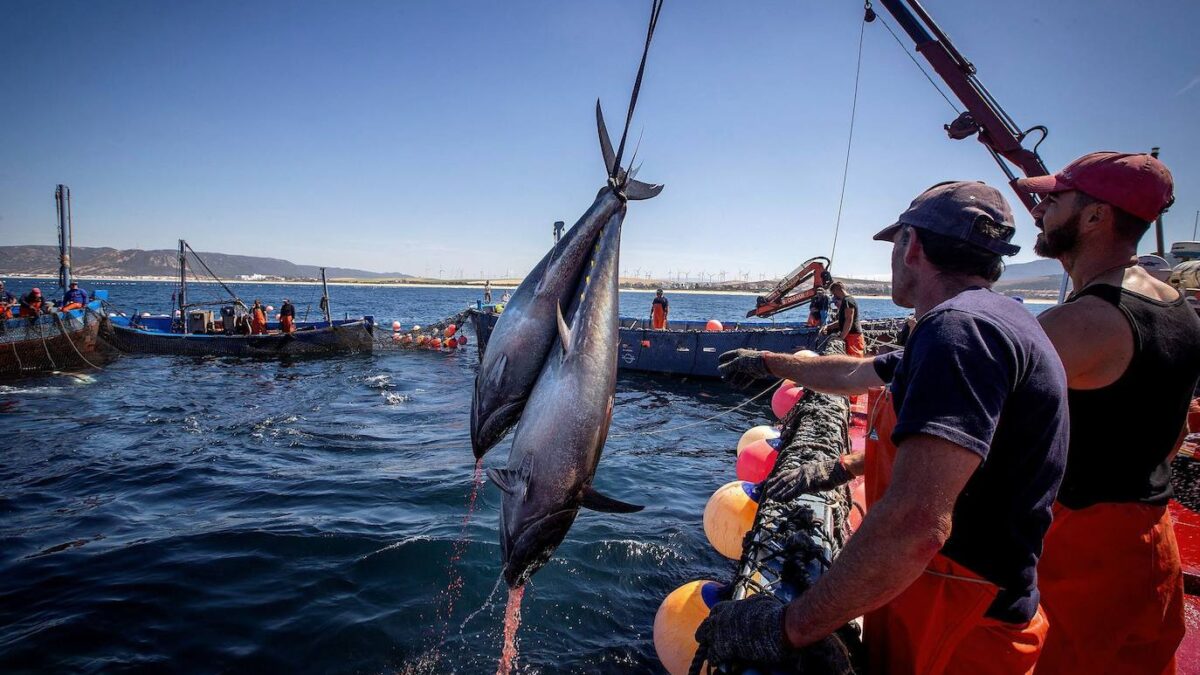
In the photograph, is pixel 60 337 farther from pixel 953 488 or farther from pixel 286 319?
pixel 953 488

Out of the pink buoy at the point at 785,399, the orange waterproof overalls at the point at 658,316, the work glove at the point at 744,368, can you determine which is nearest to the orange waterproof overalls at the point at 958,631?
the work glove at the point at 744,368

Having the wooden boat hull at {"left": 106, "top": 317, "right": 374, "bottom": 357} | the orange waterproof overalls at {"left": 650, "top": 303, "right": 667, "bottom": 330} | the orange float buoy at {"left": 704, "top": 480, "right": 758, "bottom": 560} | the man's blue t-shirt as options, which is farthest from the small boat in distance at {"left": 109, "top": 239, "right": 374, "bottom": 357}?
the man's blue t-shirt

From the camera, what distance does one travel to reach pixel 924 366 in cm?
160

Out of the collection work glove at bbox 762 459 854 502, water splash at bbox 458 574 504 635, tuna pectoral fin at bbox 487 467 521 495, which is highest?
tuna pectoral fin at bbox 487 467 521 495

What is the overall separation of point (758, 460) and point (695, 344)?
14214mm

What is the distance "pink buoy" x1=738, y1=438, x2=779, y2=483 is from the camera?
19.8 feet

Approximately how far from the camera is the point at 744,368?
3.45 m

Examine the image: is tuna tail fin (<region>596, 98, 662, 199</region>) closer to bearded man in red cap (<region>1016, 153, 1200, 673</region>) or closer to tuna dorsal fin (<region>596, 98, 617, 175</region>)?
tuna dorsal fin (<region>596, 98, 617, 175</region>)

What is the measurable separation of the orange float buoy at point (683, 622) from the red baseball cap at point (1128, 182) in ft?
9.21

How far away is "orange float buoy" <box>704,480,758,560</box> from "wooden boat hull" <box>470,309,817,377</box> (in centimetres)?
1366

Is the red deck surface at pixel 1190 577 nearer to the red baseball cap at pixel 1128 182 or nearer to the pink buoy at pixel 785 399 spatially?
the red baseball cap at pixel 1128 182

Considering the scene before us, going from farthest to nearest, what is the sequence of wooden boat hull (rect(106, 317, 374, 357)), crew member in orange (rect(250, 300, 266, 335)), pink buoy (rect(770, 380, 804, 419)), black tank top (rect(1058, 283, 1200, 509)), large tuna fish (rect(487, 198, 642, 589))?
crew member in orange (rect(250, 300, 266, 335)) → wooden boat hull (rect(106, 317, 374, 357)) → pink buoy (rect(770, 380, 804, 419)) → large tuna fish (rect(487, 198, 642, 589)) → black tank top (rect(1058, 283, 1200, 509))

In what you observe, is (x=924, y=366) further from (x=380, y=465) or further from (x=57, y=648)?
(x=380, y=465)

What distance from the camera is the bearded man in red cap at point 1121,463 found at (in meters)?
2.31
